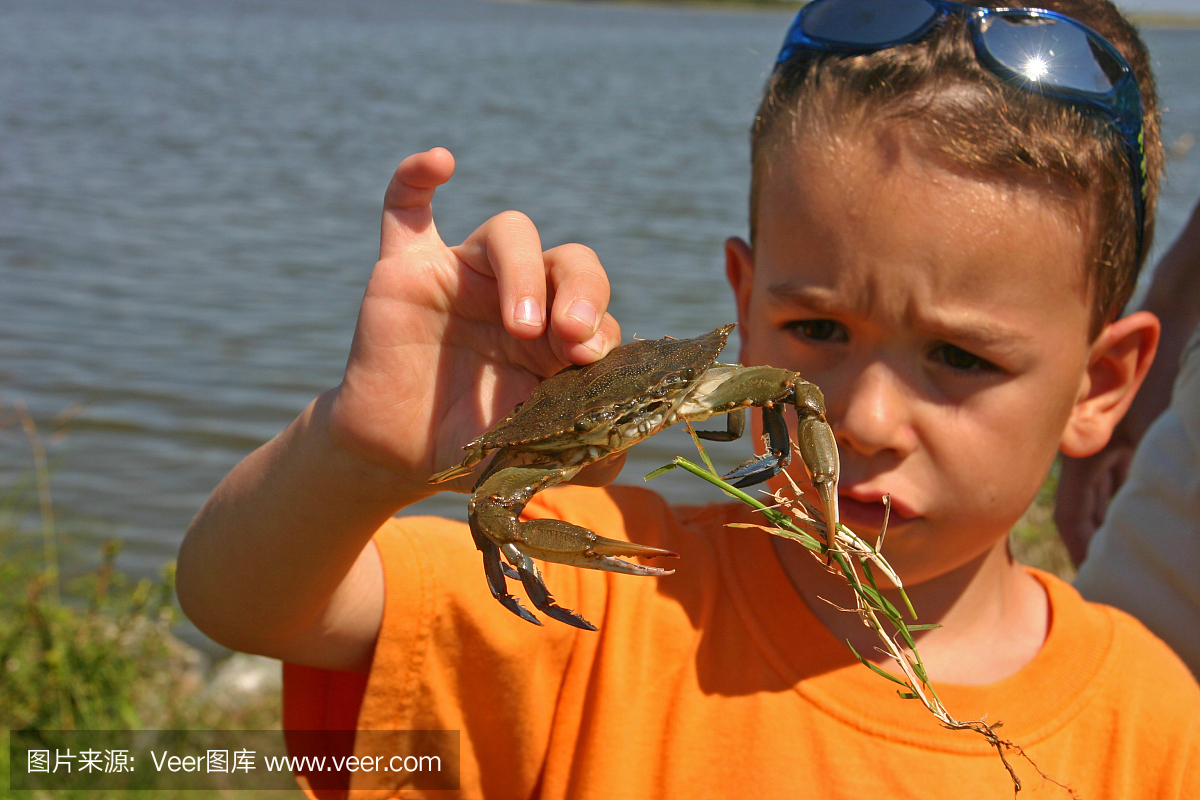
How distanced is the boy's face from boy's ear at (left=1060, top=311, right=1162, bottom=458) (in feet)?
0.94

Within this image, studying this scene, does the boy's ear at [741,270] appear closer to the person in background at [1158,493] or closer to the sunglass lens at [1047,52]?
the sunglass lens at [1047,52]

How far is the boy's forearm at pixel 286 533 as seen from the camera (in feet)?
7.14

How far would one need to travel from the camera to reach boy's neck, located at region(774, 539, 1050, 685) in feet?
8.66

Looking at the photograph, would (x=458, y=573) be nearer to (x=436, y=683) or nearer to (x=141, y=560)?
(x=436, y=683)

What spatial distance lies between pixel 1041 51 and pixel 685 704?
1.91m

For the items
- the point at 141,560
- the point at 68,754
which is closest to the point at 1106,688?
the point at 68,754

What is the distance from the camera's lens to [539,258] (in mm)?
2043

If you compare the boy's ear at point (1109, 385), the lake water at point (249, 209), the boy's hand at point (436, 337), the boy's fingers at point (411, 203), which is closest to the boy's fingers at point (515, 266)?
the boy's hand at point (436, 337)

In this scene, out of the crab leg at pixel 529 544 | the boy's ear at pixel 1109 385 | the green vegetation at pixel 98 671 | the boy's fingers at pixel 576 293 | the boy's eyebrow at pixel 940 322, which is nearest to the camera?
the crab leg at pixel 529 544

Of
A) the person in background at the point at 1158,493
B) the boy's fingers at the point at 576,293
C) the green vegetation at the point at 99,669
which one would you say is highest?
the boy's fingers at the point at 576,293

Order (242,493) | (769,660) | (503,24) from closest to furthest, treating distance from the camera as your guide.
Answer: (242,493) → (769,660) → (503,24)

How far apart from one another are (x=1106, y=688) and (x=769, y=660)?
897 millimetres

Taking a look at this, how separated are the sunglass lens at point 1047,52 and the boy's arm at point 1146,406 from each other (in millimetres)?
1689

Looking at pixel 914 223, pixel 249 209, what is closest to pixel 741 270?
pixel 914 223
